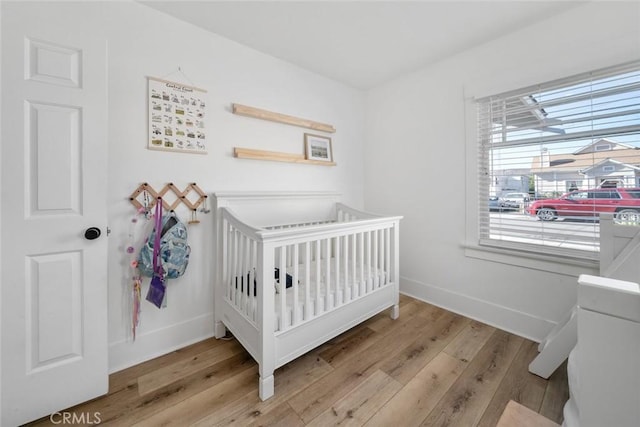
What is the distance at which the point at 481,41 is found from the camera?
6.56 feet

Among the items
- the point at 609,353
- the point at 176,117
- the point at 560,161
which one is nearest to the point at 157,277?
the point at 176,117

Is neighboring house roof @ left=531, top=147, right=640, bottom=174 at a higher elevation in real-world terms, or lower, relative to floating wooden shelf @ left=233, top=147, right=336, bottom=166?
lower

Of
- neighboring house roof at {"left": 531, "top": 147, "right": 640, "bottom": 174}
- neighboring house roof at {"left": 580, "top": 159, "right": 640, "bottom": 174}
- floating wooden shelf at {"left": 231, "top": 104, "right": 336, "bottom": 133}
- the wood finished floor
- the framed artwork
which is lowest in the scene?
the wood finished floor

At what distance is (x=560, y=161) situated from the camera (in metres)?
1.74

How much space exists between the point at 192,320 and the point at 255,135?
1499 millimetres

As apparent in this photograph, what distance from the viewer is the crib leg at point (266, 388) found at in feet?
4.34

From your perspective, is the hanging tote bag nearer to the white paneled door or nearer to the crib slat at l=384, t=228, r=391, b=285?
the white paneled door

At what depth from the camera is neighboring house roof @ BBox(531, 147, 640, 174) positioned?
151 cm

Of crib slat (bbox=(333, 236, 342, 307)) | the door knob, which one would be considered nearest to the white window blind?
crib slat (bbox=(333, 236, 342, 307))

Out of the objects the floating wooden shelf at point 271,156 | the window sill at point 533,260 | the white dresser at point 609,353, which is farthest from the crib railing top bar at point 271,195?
the white dresser at point 609,353

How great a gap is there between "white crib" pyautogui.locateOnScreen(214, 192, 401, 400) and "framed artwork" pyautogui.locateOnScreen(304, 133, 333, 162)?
404mm

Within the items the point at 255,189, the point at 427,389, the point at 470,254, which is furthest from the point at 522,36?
the point at 427,389

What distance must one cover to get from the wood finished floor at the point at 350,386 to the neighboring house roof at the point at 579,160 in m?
1.25

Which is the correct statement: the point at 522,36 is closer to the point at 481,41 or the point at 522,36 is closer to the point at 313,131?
the point at 481,41
